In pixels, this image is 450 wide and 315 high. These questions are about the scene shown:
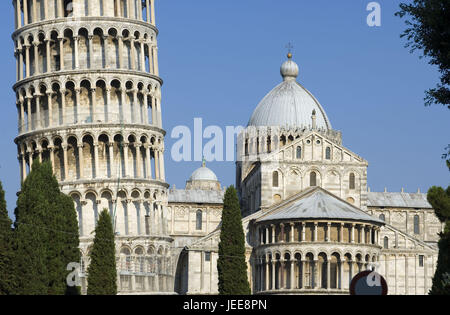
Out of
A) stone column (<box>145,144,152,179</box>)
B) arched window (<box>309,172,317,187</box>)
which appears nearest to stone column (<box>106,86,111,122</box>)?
stone column (<box>145,144,152,179</box>)

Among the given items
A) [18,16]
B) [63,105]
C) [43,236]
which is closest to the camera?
[43,236]

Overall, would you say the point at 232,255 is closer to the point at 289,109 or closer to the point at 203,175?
the point at 289,109

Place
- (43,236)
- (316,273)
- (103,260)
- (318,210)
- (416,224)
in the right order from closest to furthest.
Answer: (43,236)
(103,260)
(316,273)
(318,210)
(416,224)

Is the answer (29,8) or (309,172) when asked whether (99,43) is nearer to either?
(29,8)

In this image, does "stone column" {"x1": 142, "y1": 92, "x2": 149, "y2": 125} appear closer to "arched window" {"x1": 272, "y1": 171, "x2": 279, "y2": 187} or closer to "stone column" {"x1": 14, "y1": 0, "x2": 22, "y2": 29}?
"stone column" {"x1": 14, "y1": 0, "x2": 22, "y2": 29}

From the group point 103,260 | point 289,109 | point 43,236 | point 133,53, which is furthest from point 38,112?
point 289,109

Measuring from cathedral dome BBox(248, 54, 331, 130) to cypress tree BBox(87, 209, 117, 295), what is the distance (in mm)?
51485

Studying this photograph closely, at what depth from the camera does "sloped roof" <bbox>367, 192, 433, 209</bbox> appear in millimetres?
113500

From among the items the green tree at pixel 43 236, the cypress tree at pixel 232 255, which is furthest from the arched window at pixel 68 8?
the green tree at pixel 43 236

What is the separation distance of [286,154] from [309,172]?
286 cm

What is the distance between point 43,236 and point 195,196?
52260 mm

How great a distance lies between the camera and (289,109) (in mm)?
115500

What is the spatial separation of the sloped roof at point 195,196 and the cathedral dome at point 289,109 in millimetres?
9424

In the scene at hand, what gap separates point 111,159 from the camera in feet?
272
